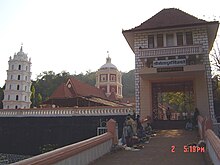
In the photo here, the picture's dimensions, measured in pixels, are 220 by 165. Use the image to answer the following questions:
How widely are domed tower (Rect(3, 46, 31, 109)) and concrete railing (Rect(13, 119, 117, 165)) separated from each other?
3221 cm

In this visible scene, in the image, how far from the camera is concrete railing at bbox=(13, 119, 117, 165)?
4608 mm

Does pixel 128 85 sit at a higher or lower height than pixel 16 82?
higher

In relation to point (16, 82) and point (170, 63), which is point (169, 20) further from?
point (16, 82)

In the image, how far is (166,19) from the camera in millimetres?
19031

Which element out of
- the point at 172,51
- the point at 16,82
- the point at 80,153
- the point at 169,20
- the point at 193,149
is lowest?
the point at 193,149

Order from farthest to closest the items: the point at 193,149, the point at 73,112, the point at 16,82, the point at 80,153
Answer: the point at 16,82
the point at 73,112
the point at 193,149
the point at 80,153

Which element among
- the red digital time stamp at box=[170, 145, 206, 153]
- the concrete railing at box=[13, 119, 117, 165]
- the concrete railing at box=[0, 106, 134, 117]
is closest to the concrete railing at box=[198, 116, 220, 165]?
the red digital time stamp at box=[170, 145, 206, 153]

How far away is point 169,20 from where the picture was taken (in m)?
18.7

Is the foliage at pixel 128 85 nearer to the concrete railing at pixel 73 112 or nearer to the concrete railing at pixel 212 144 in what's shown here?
the concrete railing at pixel 73 112

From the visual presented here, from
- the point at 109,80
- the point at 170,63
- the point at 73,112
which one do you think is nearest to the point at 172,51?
the point at 170,63

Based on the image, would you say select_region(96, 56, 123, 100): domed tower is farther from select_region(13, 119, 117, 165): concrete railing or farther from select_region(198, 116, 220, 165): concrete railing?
select_region(198, 116, 220, 165): concrete railing

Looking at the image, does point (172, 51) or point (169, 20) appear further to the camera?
point (169, 20)

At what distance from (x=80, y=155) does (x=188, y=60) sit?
13136 millimetres

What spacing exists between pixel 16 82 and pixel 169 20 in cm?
2884
